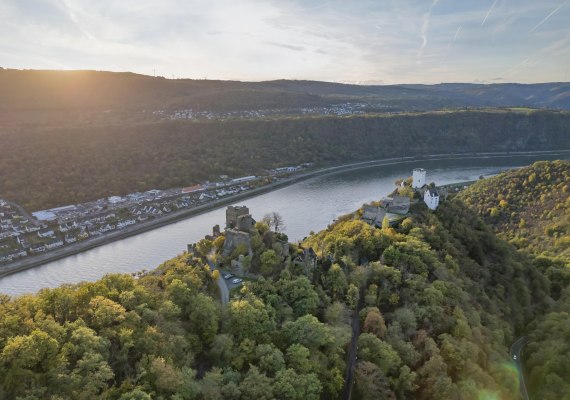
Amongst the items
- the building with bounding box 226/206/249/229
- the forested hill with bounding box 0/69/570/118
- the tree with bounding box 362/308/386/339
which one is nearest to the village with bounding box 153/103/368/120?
the forested hill with bounding box 0/69/570/118

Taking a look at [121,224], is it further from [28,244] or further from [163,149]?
[163,149]

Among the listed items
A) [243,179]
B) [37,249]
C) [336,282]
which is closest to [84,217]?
[37,249]

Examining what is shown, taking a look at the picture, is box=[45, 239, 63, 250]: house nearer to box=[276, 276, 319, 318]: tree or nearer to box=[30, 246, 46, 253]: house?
box=[30, 246, 46, 253]: house

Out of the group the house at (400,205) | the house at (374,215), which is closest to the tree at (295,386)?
the house at (374,215)

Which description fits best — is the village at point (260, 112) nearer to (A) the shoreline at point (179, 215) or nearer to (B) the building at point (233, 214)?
(A) the shoreline at point (179, 215)

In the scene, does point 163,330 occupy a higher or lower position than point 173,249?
higher

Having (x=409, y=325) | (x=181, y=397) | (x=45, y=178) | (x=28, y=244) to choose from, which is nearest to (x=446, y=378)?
(x=409, y=325)
